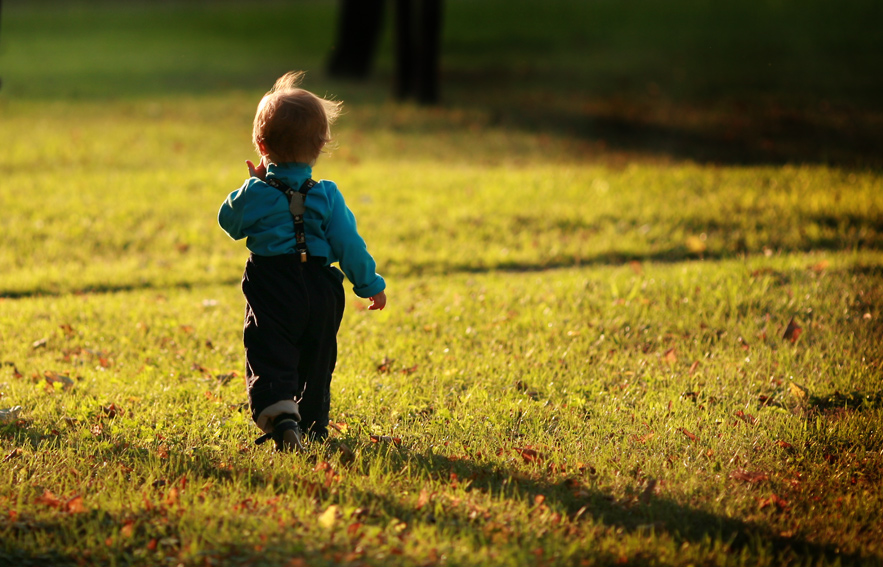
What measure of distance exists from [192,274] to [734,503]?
5366 mm

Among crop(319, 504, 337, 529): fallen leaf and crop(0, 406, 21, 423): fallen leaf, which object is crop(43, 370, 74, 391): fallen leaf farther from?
crop(319, 504, 337, 529): fallen leaf

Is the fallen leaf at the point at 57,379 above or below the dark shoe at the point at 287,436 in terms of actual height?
below

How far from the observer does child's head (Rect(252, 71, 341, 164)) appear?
3.83 metres

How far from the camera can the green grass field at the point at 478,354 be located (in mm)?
3445

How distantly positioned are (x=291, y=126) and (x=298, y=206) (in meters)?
0.35

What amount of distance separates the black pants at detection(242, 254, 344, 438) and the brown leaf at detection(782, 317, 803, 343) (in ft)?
10.9

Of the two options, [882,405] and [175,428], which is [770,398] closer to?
[882,405]

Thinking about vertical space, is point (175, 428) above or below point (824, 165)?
below

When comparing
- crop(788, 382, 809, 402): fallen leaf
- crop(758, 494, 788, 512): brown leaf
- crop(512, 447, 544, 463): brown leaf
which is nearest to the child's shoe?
crop(512, 447, 544, 463): brown leaf

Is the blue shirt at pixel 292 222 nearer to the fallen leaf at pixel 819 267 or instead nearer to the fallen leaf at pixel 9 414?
the fallen leaf at pixel 9 414

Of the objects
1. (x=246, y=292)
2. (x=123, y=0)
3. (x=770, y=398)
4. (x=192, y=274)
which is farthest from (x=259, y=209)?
(x=123, y=0)

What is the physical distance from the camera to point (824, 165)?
11.8m

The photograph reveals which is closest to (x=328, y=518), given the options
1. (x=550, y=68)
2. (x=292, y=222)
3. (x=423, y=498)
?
(x=423, y=498)

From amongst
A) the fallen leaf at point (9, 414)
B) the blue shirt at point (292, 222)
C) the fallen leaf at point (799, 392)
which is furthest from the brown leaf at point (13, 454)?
the fallen leaf at point (799, 392)
